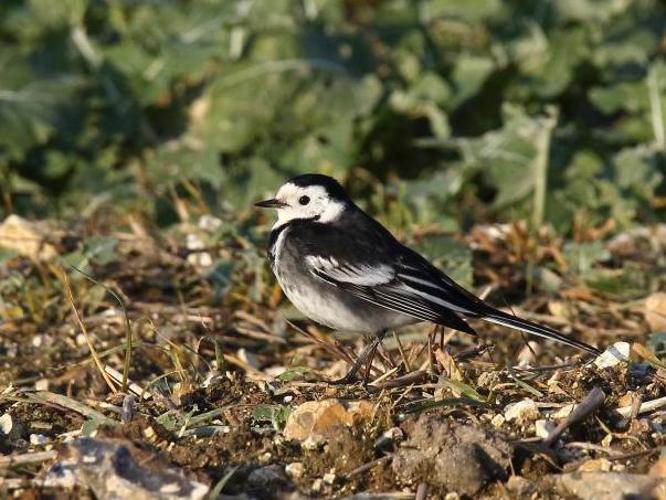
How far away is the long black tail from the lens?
5.22 m

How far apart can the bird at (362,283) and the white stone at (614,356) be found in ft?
1.32

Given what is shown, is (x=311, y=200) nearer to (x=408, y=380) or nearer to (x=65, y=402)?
(x=408, y=380)

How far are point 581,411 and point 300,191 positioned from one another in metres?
2.41

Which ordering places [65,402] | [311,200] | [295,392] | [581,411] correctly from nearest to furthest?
[581,411] → [65,402] → [295,392] → [311,200]

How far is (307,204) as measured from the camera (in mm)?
6449

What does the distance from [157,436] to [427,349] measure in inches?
57.1

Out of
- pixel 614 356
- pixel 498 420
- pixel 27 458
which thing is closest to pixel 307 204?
pixel 614 356

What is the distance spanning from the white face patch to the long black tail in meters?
1.19

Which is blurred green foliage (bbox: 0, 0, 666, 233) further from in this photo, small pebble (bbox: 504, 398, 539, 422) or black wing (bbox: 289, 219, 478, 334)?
small pebble (bbox: 504, 398, 539, 422)

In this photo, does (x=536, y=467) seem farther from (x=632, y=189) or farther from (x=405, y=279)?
(x=632, y=189)

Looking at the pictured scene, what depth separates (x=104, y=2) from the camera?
9.42m

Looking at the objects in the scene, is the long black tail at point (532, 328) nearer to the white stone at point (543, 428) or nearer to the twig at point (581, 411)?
the twig at point (581, 411)

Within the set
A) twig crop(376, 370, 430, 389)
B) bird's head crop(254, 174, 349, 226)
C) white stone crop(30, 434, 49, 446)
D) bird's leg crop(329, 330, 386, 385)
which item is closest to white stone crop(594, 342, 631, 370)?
twig crop(376, 370, 430, 389)

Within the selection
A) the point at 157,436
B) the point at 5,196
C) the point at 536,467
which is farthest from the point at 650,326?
the point at 5,196
